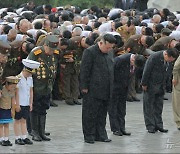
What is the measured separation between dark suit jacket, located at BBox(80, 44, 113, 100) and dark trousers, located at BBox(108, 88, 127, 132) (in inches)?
37.7

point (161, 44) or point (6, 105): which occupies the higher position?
point (161, 44)

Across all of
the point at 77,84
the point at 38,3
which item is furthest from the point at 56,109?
the point at 38,3

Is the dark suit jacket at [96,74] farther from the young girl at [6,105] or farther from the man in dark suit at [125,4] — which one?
the man in dark suit at [125,4]

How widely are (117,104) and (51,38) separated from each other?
207cm

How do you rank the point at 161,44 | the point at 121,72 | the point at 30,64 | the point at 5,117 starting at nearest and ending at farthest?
the point at 5,117 → the point at 30,64 → the point at 121,72 → the point at 161,44

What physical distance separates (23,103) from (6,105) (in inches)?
15.5

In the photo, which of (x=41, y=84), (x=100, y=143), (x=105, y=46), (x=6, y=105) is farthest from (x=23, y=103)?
(x=105, y=46)

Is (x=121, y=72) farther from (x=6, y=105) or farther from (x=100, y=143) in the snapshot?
(x=6, y=105)

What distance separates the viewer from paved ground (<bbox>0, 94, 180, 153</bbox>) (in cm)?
1418

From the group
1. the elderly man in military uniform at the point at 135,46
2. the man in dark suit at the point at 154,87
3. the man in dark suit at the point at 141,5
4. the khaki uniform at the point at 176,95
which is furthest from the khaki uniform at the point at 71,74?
the man in dark suit at the point at 141,5

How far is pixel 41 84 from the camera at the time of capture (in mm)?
14898

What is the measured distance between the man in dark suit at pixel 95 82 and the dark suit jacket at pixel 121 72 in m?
0.68

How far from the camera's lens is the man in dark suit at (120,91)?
1576cm

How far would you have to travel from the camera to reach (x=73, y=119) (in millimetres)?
17703
